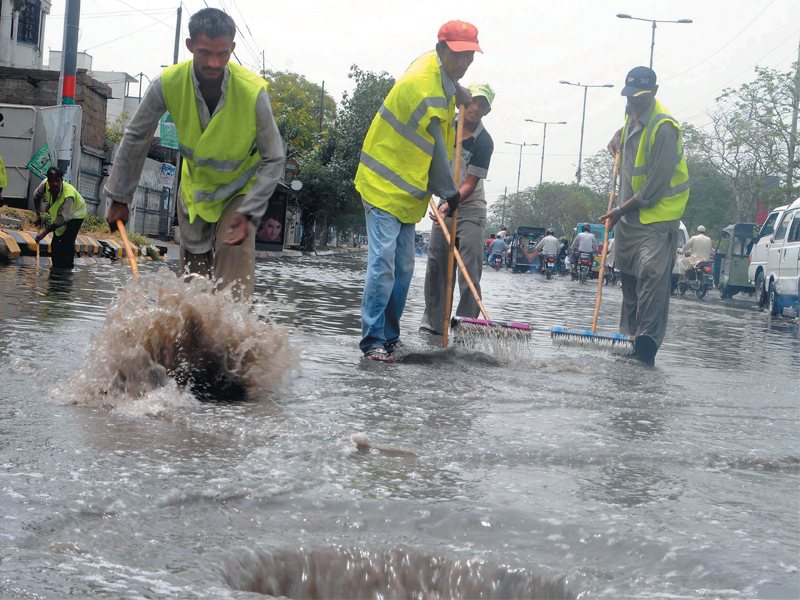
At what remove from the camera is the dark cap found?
6.47 meters

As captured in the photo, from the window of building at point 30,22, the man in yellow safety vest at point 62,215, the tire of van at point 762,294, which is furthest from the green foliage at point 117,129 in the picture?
the man in yellow safety vest at point 62,215

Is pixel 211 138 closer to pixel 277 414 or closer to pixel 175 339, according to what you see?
pixel 175 339

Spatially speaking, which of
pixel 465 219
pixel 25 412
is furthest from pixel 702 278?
pixel 25 412

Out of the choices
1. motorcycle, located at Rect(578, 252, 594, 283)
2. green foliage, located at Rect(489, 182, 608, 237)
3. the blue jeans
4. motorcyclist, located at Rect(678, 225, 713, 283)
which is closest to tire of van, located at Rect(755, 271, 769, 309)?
motorcyclist, located at Rect(678, 225, 713, 283)

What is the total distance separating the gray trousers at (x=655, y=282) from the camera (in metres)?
6.42

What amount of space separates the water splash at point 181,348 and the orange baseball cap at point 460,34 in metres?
2.39

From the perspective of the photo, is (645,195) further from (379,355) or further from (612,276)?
(612,276)

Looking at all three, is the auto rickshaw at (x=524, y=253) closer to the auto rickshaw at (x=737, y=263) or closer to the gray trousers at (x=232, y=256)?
the auto rickshaw at (x=737, y=263)

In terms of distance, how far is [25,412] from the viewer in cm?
319

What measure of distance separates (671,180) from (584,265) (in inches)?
853

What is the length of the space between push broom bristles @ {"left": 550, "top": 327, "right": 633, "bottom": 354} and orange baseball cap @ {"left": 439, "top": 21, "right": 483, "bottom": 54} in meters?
2.18

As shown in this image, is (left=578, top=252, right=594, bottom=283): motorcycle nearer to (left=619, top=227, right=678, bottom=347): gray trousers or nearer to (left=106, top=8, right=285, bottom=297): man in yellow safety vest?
(left=619, top=227, right=678, bottom=347): gray trousers

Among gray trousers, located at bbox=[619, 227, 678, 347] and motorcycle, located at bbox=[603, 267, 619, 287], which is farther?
motorcycle, located at bbox=[603, 267, 619, 287]

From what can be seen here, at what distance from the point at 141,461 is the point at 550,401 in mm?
2058
